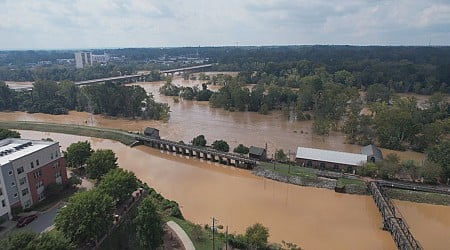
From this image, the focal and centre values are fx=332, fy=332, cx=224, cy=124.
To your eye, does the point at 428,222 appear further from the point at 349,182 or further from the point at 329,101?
the point at 329,101

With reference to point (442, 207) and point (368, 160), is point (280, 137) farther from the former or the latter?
point (442, 207)

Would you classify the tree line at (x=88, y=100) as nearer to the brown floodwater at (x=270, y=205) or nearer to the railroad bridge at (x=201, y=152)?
the railroad bridge at (x=201, y=152)

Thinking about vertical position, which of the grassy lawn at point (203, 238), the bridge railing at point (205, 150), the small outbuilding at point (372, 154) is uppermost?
the small outbuilding at point (372, 154)

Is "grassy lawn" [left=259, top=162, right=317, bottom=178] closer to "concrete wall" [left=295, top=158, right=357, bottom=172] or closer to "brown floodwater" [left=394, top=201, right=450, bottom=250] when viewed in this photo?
"concrete wall" [left=295, top=158, right=357, bottom=172]

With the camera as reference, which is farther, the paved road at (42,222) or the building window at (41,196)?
the building window at (41,196)

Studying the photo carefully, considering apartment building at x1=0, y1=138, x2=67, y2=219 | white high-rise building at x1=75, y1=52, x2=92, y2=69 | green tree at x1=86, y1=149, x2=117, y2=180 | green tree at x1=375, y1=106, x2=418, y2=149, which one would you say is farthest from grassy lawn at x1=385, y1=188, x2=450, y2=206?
white high-rise building at x1=75, y1=52, x2=92, y2=69

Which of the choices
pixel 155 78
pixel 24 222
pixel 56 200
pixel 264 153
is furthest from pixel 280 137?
pixel 155 78

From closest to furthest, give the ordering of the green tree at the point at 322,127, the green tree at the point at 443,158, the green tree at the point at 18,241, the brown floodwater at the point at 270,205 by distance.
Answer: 1. the green tree at the point at 18,241
2. the brown floodwater at the point at 270,205
3. the green tree at the point at 443,158
4. the green tree at the point at 322,127

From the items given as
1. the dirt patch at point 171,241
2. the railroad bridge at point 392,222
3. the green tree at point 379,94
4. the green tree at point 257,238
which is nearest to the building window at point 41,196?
the dirt patch at point 171,241

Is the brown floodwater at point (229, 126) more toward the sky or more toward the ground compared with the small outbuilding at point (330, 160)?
more toward the ground
